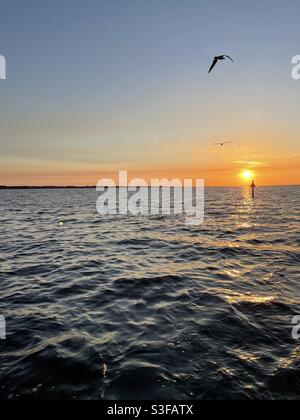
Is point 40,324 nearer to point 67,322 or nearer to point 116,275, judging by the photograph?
point 67,322

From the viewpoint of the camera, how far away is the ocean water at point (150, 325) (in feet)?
19.2

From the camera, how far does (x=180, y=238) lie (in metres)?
22.1

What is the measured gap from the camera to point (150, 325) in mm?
8211

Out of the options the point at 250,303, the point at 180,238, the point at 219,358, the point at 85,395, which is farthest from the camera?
the point at 180,238

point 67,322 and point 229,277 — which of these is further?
point 229,277

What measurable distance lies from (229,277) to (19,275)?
8587mm

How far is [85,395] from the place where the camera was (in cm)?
555

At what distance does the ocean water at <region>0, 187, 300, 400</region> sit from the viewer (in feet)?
19.2

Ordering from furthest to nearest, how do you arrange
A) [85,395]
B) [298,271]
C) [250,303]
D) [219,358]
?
[298,271]
[250,303]
[219,358]
[85,395]

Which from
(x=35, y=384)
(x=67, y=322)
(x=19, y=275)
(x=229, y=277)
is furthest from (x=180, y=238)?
(x=35, y=384)
